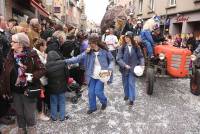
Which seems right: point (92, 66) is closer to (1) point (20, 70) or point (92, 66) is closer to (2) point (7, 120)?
(2) point (7, 120)

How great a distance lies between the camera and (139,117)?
6.20m


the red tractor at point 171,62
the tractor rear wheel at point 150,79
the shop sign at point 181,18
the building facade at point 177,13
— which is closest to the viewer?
the tractor rear wheel at point 150,79

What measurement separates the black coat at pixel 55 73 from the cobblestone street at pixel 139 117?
0.67 meters

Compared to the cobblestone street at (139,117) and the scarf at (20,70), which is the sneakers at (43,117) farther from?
the scarf at (20,70)

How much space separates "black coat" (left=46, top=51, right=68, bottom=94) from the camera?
5547 millimetres

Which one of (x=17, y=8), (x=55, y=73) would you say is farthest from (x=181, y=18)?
(x=55, y=73)

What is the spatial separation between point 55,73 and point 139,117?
6.40 feet

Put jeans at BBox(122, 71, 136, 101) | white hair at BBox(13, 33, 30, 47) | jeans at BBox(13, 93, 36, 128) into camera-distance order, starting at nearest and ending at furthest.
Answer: white hair at BBox(13, 33, 30, 47) < jeans at BBox(13, 93, 36, 128) < jeans at BBox(122, 71, 136, 101)

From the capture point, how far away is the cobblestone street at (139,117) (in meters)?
5.48

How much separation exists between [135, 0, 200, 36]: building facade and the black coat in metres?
13.6

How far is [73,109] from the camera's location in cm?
661

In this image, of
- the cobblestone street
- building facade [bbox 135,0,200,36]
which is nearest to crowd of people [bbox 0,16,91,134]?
the cobblestone street

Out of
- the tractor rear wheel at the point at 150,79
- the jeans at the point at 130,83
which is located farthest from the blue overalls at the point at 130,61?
the tractor rear wheel at the point at 150,79

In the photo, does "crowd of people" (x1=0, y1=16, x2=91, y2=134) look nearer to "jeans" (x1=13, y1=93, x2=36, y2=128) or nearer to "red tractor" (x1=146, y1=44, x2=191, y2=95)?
"jeans" (x1=13, y1=93, x2=36, y2=128)
